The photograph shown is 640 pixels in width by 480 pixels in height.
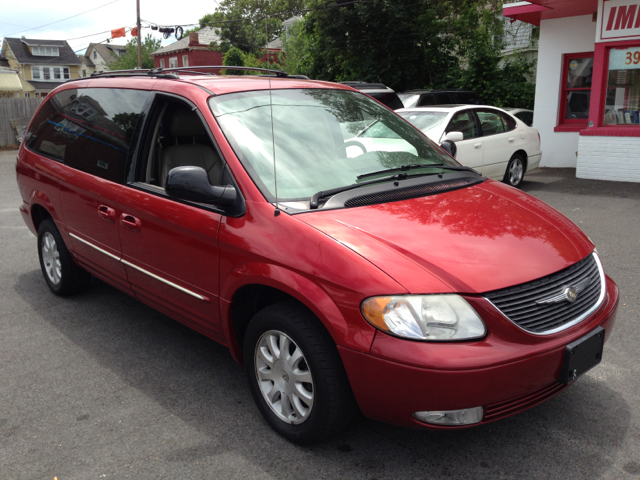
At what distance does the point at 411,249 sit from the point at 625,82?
1046 cm

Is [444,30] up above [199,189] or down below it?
above

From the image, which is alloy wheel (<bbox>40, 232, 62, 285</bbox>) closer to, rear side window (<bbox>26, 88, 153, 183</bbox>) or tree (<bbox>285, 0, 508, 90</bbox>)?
rear side window (<bbox>26, 88, 153, 183</bbox>)

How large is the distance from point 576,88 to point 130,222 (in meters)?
12.2

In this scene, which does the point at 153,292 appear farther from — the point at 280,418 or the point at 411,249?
the point at 411,249

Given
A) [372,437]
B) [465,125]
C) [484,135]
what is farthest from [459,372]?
[484,135]

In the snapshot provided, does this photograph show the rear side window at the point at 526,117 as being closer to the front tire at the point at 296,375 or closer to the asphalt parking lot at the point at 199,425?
the asphalt parking lot at the point at 199,425

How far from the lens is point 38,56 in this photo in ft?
244

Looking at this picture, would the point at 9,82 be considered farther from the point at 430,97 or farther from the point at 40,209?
the point at 40,209

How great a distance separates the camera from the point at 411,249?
264 centimetres

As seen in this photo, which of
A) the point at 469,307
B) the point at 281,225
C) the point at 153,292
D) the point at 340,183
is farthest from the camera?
the point at 153,292

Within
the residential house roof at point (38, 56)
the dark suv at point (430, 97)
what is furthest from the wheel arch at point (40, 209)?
the residential house roof at point (38, 56)

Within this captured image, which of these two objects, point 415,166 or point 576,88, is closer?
point 415,166

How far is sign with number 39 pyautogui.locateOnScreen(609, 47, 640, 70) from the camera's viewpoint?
10852mm

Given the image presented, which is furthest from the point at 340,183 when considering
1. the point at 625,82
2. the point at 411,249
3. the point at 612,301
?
the point at 625,82
